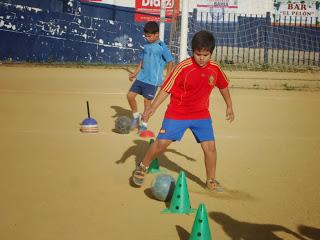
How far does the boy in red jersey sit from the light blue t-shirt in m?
3.31

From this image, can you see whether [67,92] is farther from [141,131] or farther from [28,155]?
[28,155]

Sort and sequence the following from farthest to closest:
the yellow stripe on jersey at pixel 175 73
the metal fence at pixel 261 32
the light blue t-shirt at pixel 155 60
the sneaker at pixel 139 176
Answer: the metal fence at pixel 261 32, the light blue t-shirt at pixel 155 60, the sneaker at pixel 139 176, the yellow stripe on jersey at pixel 175 73

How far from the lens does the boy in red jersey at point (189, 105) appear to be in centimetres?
576

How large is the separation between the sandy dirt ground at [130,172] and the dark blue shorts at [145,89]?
0.55 m

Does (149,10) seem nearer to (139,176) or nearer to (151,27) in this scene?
(151,27)

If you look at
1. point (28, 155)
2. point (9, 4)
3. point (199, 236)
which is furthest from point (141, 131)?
point (9, 4)

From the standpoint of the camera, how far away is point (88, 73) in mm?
18516

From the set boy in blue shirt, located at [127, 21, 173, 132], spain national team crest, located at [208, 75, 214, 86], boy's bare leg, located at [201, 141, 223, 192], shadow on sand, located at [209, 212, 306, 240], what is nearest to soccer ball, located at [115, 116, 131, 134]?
boy in blue shirt, located at [127, 21, 173, 132]

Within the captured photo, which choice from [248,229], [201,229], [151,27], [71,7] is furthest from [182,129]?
[71,7]

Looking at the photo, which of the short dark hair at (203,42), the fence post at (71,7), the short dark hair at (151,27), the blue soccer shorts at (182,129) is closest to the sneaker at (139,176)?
the blue soccer shorts at (182,129)

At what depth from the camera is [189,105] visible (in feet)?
19.3

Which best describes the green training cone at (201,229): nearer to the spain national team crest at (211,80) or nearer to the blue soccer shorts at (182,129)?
the blue soccer shorts at (182,129)

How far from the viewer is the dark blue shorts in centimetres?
927

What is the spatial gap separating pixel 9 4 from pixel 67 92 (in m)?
9.23
